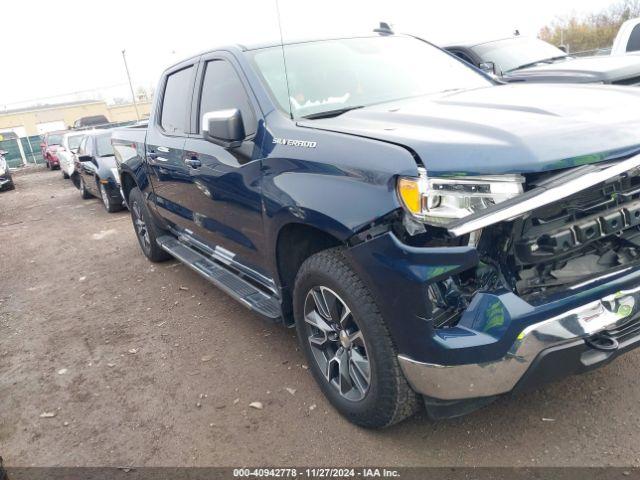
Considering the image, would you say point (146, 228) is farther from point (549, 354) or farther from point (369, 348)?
point (549, 354)

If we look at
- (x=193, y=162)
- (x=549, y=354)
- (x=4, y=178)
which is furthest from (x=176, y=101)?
(x=4, y=178)

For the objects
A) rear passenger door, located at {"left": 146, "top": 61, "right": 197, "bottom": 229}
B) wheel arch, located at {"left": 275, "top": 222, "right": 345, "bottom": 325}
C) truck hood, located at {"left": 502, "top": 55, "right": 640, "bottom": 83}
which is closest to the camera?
wheel arch, located at {"left": 275, "top": 222, "right": 345, "bottom": 325}

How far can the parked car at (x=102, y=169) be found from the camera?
9.73 m

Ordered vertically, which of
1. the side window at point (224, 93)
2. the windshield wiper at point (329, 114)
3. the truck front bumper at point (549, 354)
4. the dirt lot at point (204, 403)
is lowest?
the dirt lot at point (204, 403)

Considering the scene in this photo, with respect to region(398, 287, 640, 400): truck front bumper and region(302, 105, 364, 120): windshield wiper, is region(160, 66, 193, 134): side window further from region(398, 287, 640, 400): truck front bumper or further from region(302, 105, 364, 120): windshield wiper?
region(398, 287, 640, 400): truck front bumper

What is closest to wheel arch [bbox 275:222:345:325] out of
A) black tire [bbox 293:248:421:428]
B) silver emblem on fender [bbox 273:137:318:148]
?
black tire [bbox 293:248:421:428]

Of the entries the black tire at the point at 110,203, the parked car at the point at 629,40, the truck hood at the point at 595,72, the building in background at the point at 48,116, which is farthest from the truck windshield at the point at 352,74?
the building in background at the point at 48,116

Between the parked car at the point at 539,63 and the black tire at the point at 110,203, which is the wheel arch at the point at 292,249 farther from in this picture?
the black tire at the point at 110,203

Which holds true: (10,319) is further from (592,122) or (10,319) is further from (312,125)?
(592,122)

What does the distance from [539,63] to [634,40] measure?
1381 millimetres

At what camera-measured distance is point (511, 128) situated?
220 centimetres

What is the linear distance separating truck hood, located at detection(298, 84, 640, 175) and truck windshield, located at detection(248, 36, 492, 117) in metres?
0.35

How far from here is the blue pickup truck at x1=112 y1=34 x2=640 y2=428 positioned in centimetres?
205

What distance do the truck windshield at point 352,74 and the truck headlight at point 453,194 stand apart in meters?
1.16
